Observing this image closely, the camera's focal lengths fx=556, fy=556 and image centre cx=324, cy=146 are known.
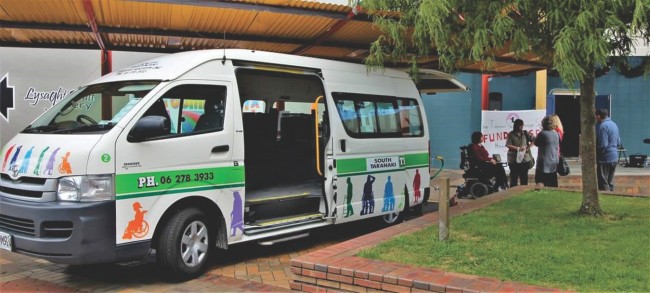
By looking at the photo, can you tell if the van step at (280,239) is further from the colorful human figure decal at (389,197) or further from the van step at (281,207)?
the colorful human figure decal at (389,197)

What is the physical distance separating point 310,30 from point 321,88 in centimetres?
219

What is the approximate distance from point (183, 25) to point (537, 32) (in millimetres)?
5226

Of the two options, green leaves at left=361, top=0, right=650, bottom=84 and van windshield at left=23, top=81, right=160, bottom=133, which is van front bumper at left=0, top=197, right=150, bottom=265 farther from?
green leaves at left=361, top=0, right=650, bottom=84

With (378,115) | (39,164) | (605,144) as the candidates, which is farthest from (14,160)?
(605,144)

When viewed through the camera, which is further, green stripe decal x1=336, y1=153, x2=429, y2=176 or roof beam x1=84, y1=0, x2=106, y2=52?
roof beam x1=84, y1=0, x2=106, y2=52

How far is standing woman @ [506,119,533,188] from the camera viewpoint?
1078 cm

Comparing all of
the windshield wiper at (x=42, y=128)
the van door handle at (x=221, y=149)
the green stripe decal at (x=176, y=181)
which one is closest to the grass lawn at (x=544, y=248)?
the green stripe decal at (x=176, y=181)

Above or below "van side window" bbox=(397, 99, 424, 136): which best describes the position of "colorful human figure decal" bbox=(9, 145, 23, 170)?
below

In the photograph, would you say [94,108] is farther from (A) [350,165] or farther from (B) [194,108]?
(A) [350,165]

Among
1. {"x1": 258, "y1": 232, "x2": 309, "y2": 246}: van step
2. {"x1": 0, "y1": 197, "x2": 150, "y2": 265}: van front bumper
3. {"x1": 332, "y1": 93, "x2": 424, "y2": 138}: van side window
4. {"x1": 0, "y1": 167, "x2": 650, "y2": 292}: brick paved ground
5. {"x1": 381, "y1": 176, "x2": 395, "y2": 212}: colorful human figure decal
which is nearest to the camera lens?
{"x1": 0, "y1": 197, "x2": 150, "y2": 265}: van front bumper

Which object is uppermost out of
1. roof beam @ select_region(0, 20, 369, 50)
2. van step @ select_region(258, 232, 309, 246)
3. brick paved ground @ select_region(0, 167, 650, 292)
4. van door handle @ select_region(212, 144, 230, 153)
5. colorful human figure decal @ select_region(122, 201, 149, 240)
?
roof beam @ select_region(0, 20, 369, 50)

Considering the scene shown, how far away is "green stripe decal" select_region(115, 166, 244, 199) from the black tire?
0.88 ft

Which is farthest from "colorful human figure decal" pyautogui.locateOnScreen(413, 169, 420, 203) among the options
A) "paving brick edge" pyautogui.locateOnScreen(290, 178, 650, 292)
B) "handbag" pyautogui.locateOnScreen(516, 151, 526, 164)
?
"handbag" pyautogui.locateOnScreen(516, 151, 526, 164)

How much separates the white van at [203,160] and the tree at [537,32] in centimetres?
121
